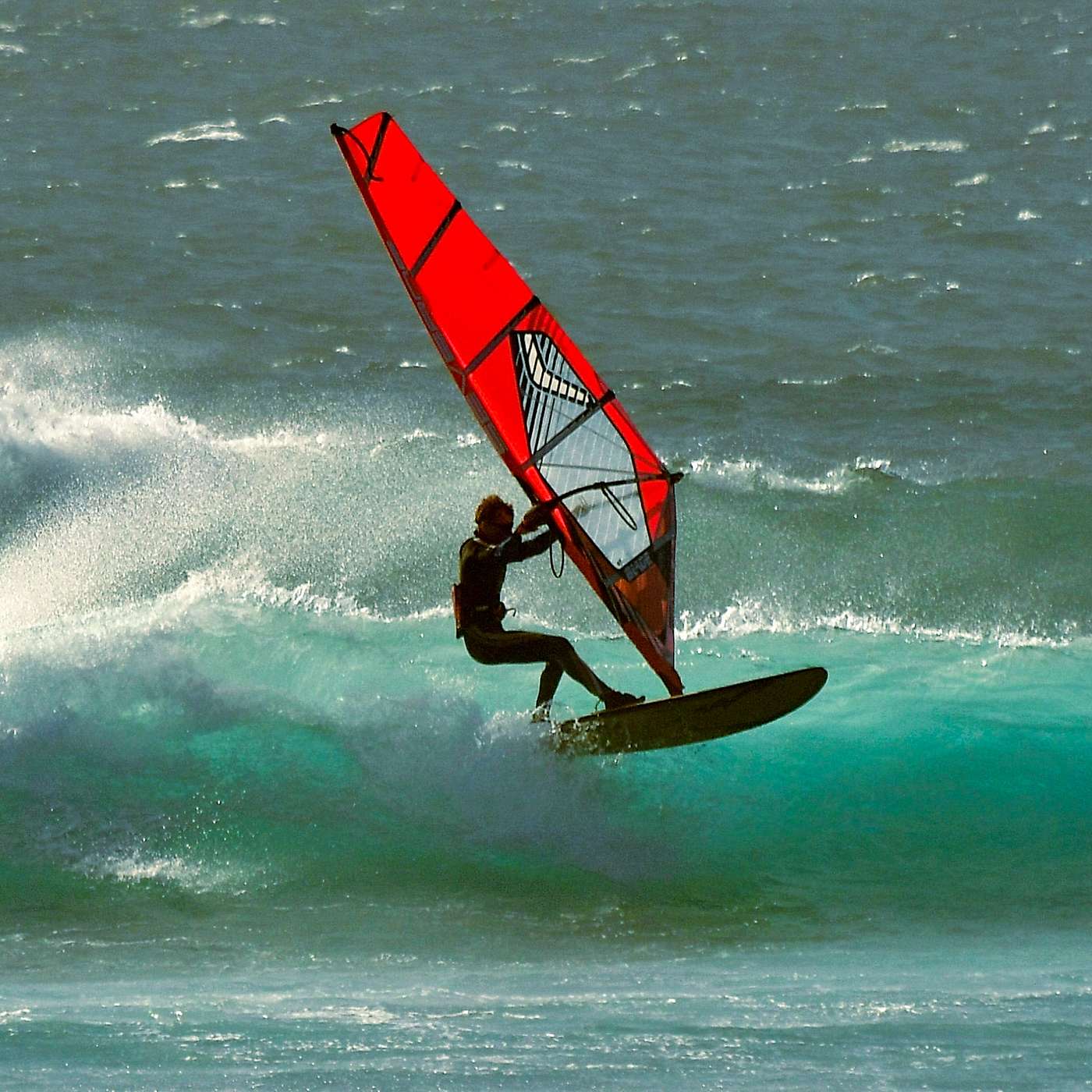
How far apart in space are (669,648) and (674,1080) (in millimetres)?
2661

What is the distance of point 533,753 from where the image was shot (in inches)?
331

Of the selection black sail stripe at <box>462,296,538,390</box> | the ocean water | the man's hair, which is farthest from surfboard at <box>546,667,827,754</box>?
black sail stripe at <box>462,296,538,390</box>

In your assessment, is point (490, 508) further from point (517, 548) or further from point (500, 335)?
point (500, 335)

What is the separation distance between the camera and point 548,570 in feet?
37.3

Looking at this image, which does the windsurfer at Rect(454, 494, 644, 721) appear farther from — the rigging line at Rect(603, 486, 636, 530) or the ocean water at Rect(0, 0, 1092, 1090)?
the ocean water at Rect(0, 0, 1092, 1090)

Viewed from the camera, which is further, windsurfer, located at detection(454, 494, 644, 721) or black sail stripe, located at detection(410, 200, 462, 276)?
black sail stripe, located at detection(410, 200, 462, 276)

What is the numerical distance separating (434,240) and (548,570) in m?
3.76

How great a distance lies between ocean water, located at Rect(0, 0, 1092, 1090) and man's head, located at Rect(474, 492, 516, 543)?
1.30 m

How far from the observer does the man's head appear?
7637mm

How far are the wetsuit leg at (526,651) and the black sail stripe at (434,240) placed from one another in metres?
1.79

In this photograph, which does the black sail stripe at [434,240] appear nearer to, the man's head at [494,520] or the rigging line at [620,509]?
the man's head at [494,520]

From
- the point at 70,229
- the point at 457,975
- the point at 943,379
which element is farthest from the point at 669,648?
the point at 70,229

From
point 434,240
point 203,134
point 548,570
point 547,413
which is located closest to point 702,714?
point 547,413

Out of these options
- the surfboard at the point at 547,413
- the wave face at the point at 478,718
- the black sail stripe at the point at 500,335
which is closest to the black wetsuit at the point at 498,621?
the surfboard at the point at 547,413
